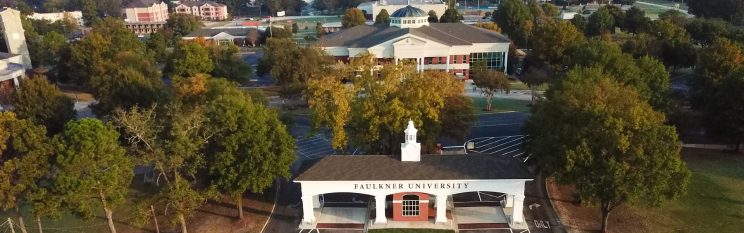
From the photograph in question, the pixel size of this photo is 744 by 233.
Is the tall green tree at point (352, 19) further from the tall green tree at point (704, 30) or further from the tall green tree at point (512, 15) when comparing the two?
the tall green tree at point (704, 30)

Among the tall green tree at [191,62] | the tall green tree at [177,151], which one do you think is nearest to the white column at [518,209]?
the tall green tree at [177,151]

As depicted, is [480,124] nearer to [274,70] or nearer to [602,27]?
[274,70]

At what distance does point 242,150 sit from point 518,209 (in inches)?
→ 727

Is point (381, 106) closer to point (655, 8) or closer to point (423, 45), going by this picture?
point (423, 45)

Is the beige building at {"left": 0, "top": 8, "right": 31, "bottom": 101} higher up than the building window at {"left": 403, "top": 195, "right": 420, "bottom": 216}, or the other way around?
the beige building at {"left": 0, "top": 8, "right": 31, "bottom": 101}

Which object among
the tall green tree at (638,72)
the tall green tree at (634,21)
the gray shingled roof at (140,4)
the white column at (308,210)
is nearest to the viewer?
the white column at (308,210)

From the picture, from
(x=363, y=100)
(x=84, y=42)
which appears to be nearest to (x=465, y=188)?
(x=363, y=100)

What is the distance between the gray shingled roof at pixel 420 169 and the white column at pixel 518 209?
1.75 meters

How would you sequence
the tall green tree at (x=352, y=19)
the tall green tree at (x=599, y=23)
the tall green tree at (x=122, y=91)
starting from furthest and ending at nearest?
the tall green tree at (x=352, y=19)
the tall green tree at (x=599, y=23)
the tall green tree at (x=122, y=91)

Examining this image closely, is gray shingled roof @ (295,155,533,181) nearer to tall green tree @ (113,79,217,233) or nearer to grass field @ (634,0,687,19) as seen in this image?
tall green tree @ (113,79,217,233)

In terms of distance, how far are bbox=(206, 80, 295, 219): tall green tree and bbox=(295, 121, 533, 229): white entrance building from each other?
2.41 metres

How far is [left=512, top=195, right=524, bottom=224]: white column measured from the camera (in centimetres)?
3416

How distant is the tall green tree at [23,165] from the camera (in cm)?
2927

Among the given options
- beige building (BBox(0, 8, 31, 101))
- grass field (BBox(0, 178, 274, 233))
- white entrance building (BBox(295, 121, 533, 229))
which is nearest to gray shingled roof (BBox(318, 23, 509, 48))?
beige building (BBox(0, 8, 31, 101))
